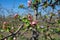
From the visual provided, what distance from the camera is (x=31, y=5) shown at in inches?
125

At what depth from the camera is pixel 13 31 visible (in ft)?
9.56

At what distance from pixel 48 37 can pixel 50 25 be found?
0.64 ft

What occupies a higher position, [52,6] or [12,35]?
[52,6]

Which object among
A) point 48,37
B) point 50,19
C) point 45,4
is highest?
point 45,4

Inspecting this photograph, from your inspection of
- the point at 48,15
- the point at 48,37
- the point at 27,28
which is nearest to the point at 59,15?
the point at 48,15

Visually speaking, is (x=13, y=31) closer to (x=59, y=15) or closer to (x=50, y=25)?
(x=50, y=25)

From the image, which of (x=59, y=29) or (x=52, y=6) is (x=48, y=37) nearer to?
(x=59, y=29)

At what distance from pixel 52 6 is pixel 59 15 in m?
0.34

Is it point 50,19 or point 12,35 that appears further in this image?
point 50,19

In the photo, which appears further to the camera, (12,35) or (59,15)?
(59,15)

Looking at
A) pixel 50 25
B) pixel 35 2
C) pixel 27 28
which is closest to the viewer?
pixel 27 28

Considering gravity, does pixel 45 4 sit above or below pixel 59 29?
above

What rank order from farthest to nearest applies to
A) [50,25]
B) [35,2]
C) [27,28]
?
1. [50,25]
2. [35,2]
3. [27,28]

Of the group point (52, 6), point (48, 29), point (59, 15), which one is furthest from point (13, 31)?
point (59, 15)
